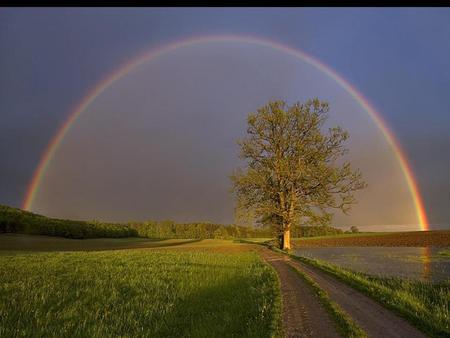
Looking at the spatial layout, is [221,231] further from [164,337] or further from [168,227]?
[164,337]

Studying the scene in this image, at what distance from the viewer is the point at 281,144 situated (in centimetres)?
4638

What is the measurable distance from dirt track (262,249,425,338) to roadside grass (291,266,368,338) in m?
0.18

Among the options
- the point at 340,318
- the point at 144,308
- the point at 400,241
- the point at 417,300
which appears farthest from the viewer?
the point at 400,241

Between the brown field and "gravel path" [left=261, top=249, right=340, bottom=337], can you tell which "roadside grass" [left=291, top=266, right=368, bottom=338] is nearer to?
"gravel path" [left=261, top=249, right=340, bottom=337]

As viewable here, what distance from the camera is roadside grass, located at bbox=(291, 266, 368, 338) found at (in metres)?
9.28

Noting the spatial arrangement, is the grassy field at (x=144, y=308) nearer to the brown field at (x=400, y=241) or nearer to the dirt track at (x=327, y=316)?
the dirt track at (x=327, y=316)

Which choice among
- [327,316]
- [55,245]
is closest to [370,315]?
[327,316]

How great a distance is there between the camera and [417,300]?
45.1 feet

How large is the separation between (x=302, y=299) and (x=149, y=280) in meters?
9.17

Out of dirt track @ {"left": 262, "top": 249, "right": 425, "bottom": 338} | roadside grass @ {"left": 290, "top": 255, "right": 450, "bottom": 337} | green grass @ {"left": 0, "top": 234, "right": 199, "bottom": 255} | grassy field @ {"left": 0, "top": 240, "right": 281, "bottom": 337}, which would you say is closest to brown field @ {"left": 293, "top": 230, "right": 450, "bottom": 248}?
green grass @ {"left": 0, "top": 234, "right": 199, "bottom": 255}

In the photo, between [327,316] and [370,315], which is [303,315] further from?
[370,315]

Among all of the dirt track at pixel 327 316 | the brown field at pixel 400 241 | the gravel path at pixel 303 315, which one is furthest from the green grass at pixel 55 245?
the dirt track at pixel 327 316

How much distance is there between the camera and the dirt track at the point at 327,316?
31.5 ft

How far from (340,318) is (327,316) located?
0.49 metres
